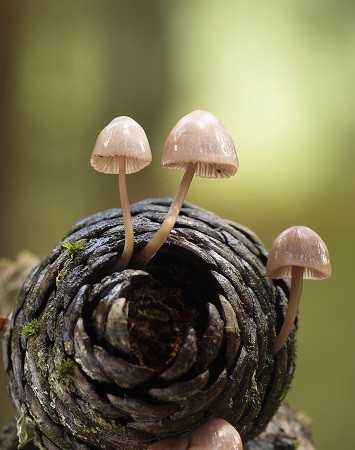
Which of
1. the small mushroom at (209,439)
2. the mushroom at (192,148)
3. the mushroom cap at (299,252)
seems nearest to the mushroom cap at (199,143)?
the mushroom at (192,148)

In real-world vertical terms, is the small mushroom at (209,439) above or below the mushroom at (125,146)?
below

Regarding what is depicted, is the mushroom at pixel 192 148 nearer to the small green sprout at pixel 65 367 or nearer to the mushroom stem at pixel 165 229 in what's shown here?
the mushroom stem at pixel 165 229

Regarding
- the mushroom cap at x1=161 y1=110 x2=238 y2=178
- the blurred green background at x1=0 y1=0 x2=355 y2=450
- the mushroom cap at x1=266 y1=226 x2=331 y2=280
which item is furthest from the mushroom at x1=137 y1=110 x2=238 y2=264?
the blurred green background at x1=0 y1=0 x2=355 y2=450

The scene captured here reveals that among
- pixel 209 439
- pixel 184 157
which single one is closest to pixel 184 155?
pixel 184 157

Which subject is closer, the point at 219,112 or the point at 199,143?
the point at 199,143

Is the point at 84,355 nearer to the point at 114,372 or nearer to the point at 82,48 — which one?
the point at 114,372

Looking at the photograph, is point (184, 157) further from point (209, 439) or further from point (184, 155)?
point (209, 439)
